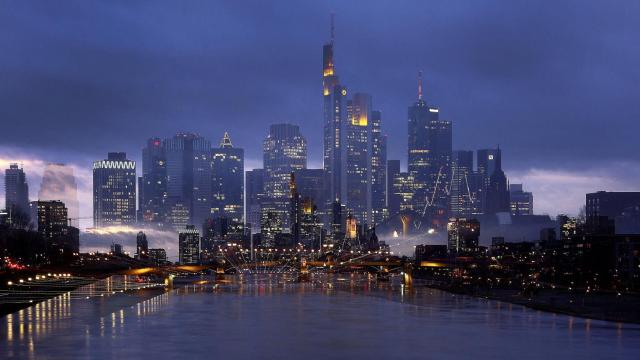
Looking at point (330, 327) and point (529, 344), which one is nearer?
point (529, 344)

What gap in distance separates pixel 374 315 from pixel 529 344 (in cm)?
4306

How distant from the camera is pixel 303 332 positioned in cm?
10762

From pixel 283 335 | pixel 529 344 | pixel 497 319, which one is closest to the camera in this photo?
pixel 529 344

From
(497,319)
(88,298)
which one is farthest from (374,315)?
(88,298)

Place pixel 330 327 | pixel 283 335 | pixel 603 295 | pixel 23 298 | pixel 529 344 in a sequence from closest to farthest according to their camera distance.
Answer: pixel 529 344, pixel 283 335, pixel 330 327, pixel 23 298, pixel 603 295

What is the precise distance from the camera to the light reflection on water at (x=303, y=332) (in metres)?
86.2

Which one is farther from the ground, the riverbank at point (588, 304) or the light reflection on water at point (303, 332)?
the light reflection on water at point (303, 332)

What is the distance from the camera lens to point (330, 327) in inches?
4498

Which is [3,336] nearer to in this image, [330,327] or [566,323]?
[330,327]

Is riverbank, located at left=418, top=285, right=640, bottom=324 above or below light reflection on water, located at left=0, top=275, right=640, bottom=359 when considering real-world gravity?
below

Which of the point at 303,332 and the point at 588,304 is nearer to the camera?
the point at 303,332

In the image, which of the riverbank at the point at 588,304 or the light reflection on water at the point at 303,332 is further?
the riverbank at the point at 588,304

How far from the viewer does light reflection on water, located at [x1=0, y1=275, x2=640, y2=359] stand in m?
86.2

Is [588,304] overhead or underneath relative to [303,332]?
underneath
